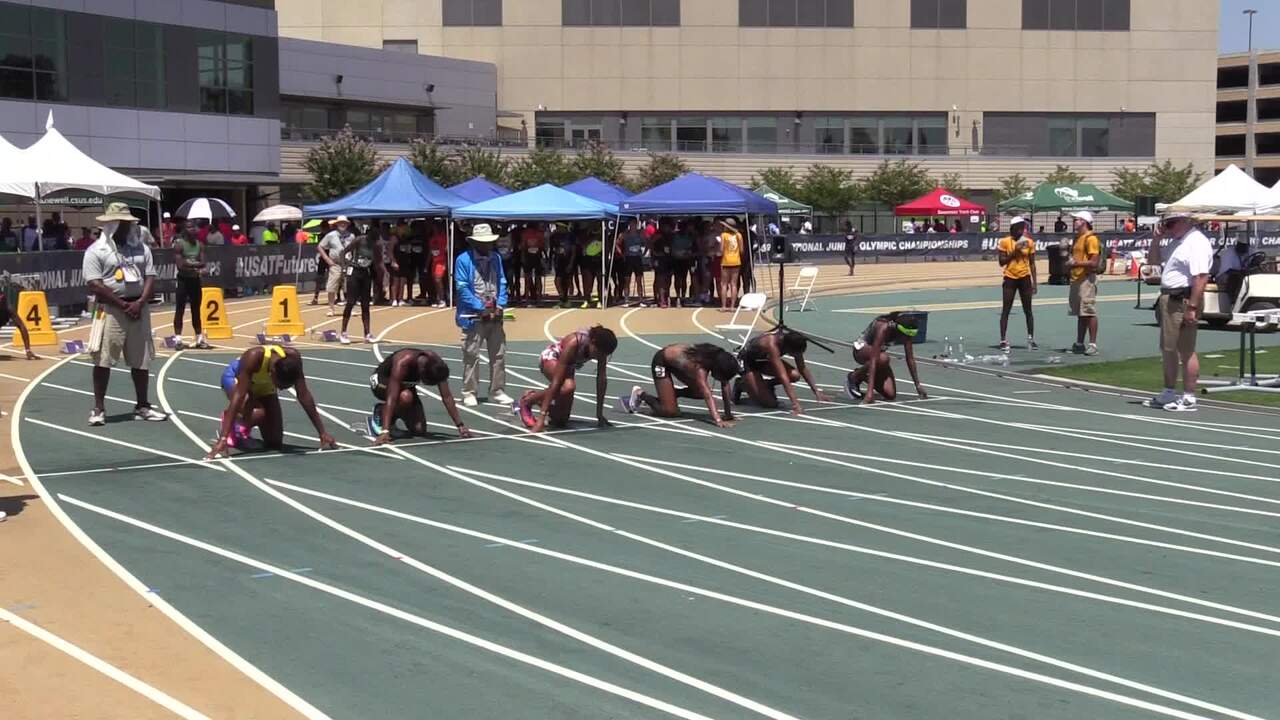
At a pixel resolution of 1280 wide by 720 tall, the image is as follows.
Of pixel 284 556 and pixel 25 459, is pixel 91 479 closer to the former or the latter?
pixel 25 459

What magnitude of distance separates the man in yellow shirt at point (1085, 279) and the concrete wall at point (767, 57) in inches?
2233

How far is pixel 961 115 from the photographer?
7906cm

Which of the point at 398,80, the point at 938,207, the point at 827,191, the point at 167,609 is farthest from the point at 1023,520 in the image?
the point at 827,191

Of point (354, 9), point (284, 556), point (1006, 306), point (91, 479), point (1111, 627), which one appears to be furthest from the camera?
point (354, 9)

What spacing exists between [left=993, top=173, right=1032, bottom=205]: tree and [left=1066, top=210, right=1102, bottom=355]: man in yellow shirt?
56243mm

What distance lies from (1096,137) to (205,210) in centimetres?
5503

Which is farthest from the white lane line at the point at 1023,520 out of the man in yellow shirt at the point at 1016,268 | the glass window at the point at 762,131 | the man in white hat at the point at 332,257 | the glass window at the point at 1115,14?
the glass window at the point at 1115,14

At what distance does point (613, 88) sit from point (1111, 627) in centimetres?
7135

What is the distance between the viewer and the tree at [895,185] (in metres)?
73.6

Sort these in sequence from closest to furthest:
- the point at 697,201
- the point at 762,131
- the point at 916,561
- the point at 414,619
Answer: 1. the point at 414,619
2. the point at 916,561
3. the point at 697,201
4. the point at 762,131

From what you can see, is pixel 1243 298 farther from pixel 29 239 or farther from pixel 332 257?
pixel 29 239

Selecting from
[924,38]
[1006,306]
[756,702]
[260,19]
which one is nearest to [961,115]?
[924,38]

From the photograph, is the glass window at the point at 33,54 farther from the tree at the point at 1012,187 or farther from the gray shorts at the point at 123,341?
the tree at the point at 1012,187

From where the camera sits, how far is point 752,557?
8938 millimetres
